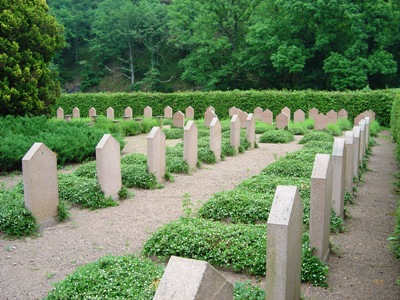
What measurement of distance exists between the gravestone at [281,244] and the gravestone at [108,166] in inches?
211

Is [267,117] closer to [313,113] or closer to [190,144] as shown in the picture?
[313,113]

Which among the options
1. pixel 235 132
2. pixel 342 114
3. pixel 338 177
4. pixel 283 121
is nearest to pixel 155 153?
pixel 338 177

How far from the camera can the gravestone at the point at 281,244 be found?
13.1ft

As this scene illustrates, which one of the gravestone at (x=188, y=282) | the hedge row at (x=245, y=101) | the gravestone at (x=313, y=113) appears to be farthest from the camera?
the hedge row at (x=245, y=101)

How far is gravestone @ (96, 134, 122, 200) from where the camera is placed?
888 cm

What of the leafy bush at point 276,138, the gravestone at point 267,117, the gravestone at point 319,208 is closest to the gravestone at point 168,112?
the gravestone at point 267,117

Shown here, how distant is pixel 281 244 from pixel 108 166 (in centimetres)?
572

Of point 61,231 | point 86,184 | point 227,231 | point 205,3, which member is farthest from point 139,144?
point 205,3

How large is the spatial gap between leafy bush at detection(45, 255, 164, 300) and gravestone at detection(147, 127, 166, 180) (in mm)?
5360

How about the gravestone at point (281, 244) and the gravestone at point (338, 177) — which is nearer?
the gravestone at point (281, 244)

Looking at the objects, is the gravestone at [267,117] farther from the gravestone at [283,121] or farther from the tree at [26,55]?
the tree at [26,55]

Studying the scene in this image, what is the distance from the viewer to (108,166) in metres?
9.08

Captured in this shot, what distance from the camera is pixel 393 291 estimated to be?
5.12m

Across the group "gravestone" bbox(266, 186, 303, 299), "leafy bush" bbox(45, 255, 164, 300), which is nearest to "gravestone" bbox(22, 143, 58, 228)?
"leafy bush" bbox(45, 255, 164, 300)
